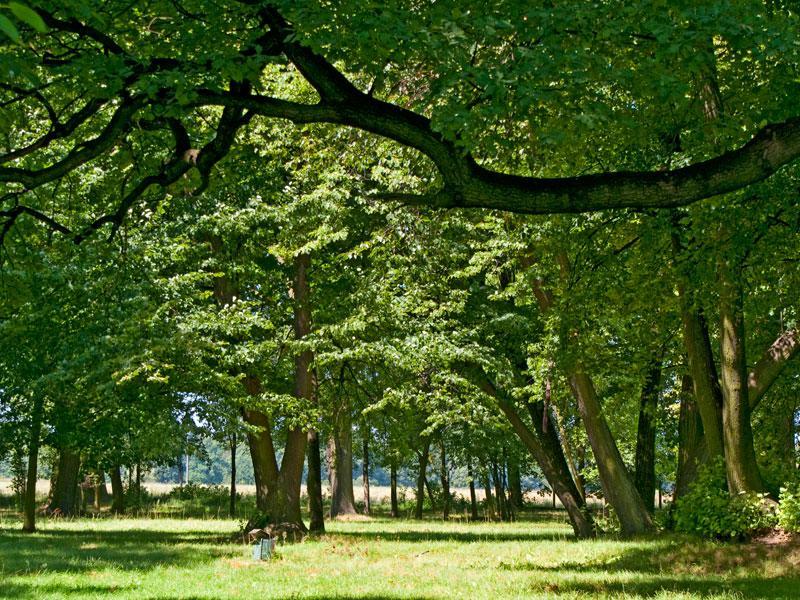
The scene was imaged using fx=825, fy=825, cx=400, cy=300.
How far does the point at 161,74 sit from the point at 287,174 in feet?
53.4

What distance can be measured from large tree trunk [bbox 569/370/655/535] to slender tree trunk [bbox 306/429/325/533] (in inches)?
356

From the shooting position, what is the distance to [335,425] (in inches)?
1103

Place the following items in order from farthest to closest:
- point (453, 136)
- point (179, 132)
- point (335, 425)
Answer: point (335, 425), point (179, 132), point (453, 136)

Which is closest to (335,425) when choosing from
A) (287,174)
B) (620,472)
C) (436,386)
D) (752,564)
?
(436,386)

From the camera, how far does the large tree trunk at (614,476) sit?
65.0 ft

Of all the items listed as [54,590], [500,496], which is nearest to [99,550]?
[54,590]

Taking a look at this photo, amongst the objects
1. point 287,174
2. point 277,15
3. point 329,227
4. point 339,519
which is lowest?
Answer: point 339,519

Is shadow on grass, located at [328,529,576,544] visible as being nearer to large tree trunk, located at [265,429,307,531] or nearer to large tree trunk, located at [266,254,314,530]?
large tree trunk, located at [265,429,307,531]

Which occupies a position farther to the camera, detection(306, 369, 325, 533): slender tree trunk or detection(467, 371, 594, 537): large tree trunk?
detection(306, 369, 325, 533): slender tree trunk

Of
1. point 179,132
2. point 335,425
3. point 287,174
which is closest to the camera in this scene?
point 179,132

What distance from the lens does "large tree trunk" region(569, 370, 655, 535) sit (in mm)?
19812

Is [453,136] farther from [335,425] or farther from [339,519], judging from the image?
[339,519]

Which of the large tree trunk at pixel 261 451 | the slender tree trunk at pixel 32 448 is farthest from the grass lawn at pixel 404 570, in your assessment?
the slender tree trunk at pixel 32 448

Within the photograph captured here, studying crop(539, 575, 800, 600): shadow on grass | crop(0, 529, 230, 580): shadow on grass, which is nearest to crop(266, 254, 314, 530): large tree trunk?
crop(0, 529, 230, 580): shadow on grass
